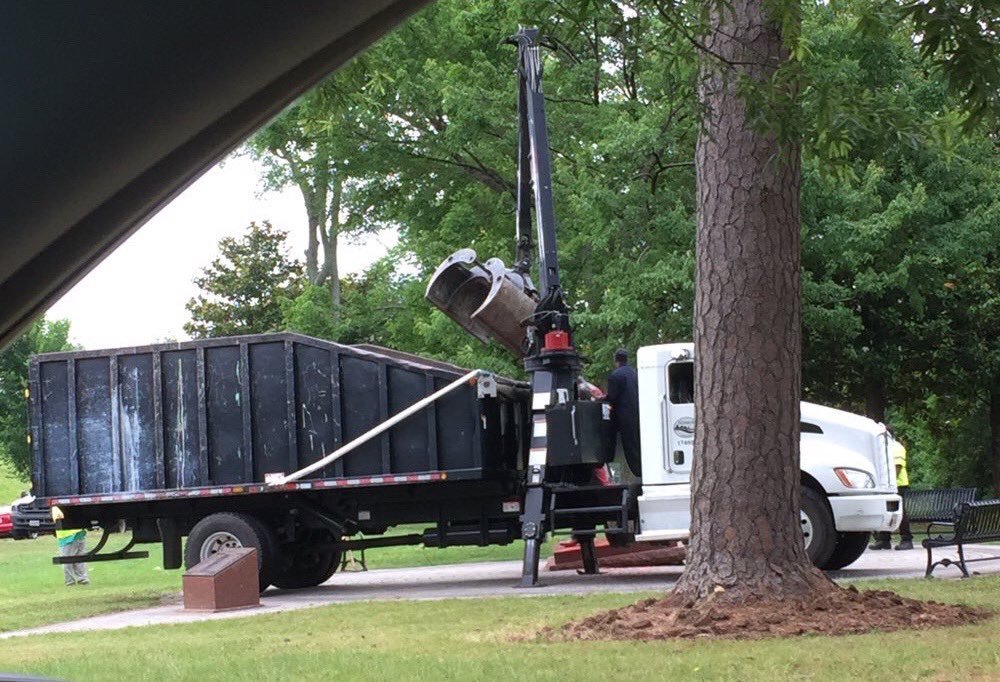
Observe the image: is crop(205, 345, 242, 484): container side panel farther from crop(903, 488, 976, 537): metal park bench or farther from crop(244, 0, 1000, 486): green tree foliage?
crop(903, 488, 976, 537): metal park bench

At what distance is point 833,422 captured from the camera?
51.7 feet

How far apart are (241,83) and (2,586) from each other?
22421 mm

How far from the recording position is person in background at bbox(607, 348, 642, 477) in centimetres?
1558

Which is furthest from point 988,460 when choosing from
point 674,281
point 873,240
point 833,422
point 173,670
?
point 173,670

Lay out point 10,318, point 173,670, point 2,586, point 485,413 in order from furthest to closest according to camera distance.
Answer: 1. point 2,586
2. point 485,413
3. point 173,670
4. point 10,318

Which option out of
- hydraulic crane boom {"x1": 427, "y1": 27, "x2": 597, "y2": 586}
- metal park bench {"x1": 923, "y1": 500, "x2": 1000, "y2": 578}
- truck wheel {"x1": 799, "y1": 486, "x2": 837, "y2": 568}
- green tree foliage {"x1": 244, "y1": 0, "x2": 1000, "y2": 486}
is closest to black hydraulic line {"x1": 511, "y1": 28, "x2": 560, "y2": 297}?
hydraulic crane boom {"x1": 427, "y1": 27, "x2": 597, "y2": 586}

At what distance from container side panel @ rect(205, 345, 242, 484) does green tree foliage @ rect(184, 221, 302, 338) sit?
3464 cm

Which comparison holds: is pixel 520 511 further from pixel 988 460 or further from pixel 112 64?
pixel 988 460

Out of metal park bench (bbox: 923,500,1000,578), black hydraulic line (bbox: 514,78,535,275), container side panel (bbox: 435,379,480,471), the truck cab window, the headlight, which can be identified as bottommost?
metal park bench (bbox: 923,500,1000,578)

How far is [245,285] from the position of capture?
51.5 metres

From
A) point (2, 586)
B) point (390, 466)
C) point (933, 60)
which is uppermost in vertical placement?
point (933, 60)

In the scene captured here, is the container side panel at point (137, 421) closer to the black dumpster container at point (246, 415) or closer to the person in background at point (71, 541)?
the black dumpster container at point (246, 415)

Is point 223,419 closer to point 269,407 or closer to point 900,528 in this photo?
point 269,407

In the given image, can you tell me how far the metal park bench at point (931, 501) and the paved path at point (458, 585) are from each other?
58cm
